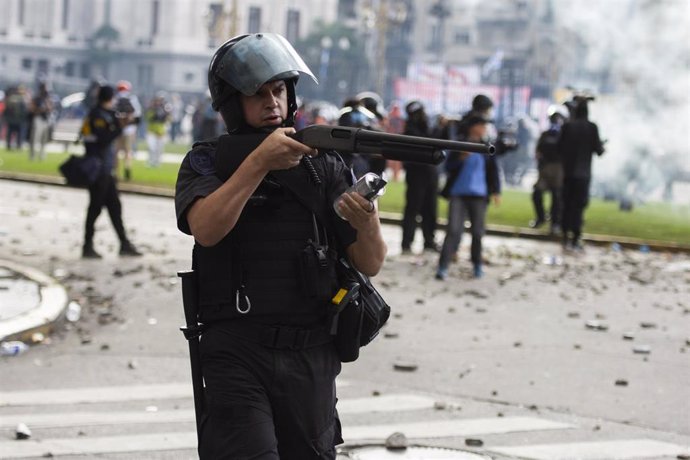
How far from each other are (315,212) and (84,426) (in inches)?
128

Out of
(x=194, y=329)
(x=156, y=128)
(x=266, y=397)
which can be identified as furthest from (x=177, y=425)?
(x=156, y=128)

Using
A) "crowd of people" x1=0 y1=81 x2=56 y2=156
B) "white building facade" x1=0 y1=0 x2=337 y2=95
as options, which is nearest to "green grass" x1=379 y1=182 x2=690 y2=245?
"crowd of people" x1=0 y1=81 x2=56 y2=156

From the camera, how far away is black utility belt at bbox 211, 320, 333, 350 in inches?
143

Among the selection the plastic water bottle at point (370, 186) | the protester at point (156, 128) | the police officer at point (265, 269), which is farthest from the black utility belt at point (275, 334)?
the protester at point (156, 128)

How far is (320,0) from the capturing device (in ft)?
304

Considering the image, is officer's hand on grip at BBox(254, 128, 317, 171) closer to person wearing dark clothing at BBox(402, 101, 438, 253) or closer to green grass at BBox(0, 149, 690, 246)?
person wearing dark clothing at BBox(402, 101, 438, 253)

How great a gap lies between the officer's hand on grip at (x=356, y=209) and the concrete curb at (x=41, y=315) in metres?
5.28

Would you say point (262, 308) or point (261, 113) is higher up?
point (261, 113)

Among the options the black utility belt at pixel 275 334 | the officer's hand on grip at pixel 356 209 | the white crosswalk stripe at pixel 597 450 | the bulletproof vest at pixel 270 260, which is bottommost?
the white crosswalk stripe at pixel 597 450

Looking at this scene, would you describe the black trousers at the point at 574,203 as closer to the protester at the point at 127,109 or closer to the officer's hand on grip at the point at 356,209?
the protester at the point at 127,109

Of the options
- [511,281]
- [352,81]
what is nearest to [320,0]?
[352,81]

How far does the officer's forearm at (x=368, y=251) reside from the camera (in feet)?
12.1

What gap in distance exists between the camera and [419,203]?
573 inches

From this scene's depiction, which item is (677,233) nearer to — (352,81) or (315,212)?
(315,212)
